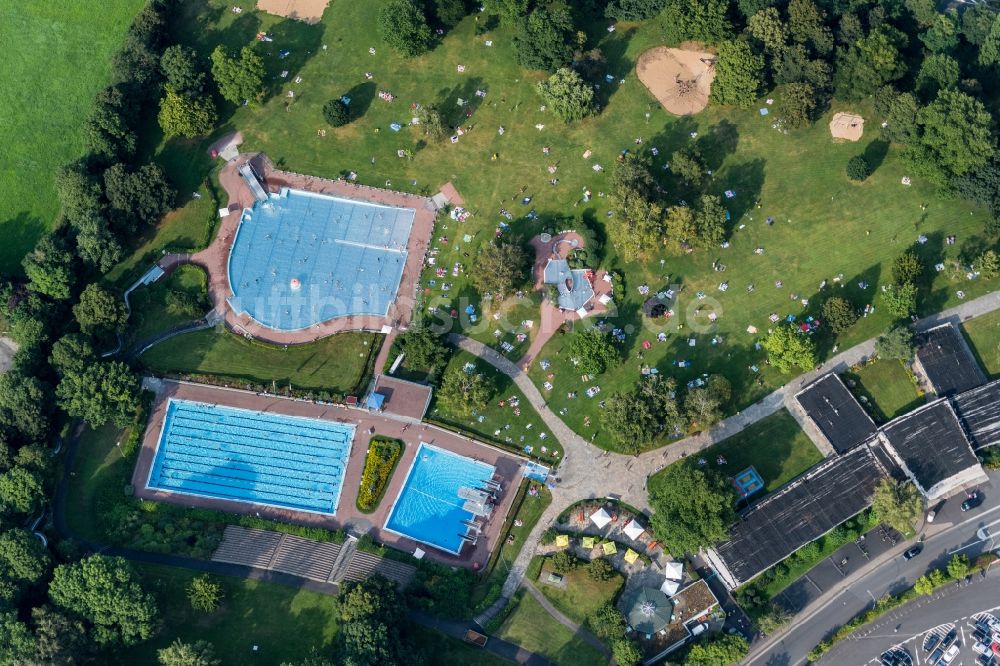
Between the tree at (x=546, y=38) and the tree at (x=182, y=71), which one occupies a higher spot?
the tree at (x=546, y=38)

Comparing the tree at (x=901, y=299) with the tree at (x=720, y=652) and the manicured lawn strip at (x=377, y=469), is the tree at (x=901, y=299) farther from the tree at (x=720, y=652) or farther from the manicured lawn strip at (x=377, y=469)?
the manicured lawn strip at (x=377, y=469)

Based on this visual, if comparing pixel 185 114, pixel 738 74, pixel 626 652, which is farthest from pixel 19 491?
pixel 738 74

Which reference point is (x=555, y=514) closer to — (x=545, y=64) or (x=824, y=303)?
(x=824, y=303)

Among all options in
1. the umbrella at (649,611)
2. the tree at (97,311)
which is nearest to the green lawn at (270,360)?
the tree at (97,311)

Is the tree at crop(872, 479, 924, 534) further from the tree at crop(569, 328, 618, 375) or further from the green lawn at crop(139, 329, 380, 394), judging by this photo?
the green lawn at crop(139, 329, 380, 394)

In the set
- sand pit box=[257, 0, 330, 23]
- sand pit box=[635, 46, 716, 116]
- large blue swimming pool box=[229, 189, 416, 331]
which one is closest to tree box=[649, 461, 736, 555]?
large blue swimming pool box=[229, 189, 416, 331]

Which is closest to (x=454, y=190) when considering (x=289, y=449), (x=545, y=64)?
(x=545, y=64)
